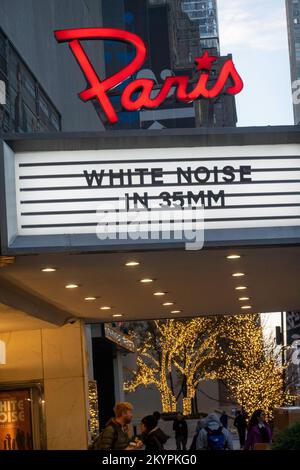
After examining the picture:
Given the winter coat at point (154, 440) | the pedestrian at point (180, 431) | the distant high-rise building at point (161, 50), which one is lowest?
the pedestrian at point (180, 431)

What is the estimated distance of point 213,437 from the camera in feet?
50.4

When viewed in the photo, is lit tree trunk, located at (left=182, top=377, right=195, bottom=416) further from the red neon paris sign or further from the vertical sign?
the red neon paris sign

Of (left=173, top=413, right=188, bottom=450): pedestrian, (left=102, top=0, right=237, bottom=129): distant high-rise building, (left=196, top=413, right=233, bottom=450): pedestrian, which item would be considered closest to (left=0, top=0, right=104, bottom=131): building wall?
(left=196, top=413, right=233, bottom=450): pedestrian

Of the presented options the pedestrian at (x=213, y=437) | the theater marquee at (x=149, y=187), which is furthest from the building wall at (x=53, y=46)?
the pedestrian at (x=213, y=437)

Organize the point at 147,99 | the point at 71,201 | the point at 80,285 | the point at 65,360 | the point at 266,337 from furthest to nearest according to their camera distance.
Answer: the point at 266,337 < the point at 65,360 < the point at 80,285 < the point at 147,99 < the point at 71,201

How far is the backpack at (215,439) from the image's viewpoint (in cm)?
1531

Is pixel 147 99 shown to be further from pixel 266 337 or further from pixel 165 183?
pixel 266 337

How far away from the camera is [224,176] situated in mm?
12578

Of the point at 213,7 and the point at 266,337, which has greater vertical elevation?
the point at 213,7

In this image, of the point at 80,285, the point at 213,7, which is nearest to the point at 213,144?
the point at 80,285

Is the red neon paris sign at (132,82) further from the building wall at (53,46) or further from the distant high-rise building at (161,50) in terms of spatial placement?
the distant high-rise building at (161,50)

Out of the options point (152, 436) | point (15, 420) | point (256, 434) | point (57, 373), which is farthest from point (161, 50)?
point (152, 436)

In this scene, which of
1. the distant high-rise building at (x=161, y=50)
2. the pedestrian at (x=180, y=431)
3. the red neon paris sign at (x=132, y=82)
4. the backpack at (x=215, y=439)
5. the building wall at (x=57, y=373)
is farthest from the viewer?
the distant high-rise building at (x=161, y=50)

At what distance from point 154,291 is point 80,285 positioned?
2.14 metres
